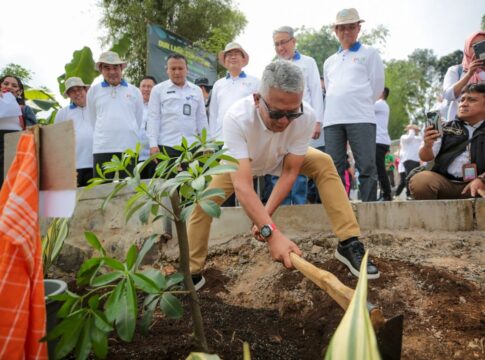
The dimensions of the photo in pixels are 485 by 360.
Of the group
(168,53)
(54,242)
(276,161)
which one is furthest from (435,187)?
(168,53)

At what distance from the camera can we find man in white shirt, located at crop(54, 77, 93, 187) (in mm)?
4668

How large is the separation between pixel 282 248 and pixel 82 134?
3440mm

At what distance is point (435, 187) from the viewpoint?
3.26 metres

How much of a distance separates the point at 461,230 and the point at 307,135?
1.44 metres

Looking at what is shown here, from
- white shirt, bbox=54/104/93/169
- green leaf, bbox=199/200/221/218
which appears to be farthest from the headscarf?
white shirt, bbox=54/104/93/169

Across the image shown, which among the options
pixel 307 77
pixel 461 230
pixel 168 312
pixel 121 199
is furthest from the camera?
pixel 307 77

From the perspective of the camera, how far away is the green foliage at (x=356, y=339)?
28.9 inches

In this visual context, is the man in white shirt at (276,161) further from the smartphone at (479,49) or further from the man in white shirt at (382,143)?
the man in white shirt at (382,143)

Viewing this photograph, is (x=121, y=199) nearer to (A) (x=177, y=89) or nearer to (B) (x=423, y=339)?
(A) (x=177, y=89)

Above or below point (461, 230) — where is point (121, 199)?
above

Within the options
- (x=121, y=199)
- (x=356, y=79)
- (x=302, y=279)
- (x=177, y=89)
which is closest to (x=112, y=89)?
(x=177, y=89)

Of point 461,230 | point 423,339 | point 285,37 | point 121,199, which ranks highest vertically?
point 285,37

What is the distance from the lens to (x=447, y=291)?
7.40 ft

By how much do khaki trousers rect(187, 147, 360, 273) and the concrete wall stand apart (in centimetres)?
65
